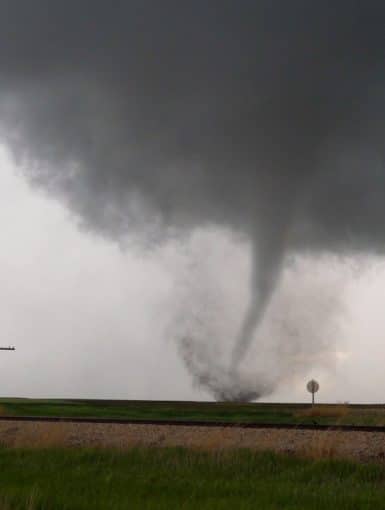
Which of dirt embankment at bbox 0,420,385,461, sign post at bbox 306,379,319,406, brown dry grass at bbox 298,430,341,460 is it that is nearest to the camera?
brown dry grass at bbox 298,430,341,460

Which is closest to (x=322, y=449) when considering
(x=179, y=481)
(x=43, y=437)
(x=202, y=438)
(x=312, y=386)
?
(x=202, y=438)

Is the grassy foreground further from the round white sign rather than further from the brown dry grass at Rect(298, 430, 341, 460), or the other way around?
the round white sign

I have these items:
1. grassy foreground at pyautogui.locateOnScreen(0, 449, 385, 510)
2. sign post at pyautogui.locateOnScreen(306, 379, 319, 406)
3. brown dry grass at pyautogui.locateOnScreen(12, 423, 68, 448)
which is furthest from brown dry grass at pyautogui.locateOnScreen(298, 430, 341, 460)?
sign post at pyautogui.locateOnScreen(306, 379, 319, 406)

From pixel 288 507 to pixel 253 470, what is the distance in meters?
4.26

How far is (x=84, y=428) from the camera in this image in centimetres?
2252

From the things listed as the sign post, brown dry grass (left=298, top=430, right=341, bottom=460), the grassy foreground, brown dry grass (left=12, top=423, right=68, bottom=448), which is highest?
the sign post

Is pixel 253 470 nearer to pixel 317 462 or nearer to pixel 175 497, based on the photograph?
pixel 317 462

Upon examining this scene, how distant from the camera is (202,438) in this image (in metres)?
19.0

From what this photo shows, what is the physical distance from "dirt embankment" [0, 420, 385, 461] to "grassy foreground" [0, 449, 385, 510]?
3.99 ft

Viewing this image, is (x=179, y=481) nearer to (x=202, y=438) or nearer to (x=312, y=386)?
(x=202, y=438)

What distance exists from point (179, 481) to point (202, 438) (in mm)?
6198

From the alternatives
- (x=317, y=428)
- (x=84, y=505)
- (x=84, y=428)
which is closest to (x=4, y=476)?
(x=84, y=505)

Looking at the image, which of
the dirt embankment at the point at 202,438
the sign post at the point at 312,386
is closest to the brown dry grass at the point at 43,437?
the dirt embankment at the point at 202,438

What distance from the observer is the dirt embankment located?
17078 mm
